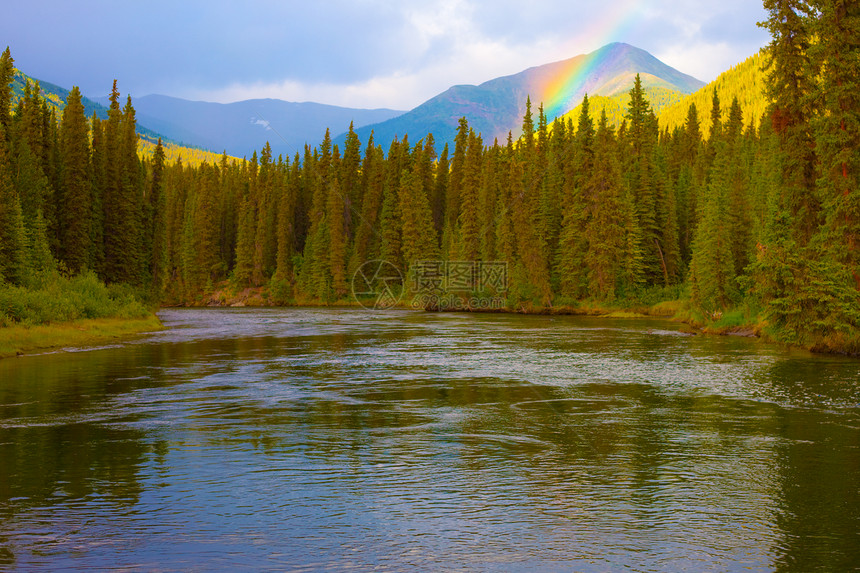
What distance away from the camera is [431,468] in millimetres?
13867

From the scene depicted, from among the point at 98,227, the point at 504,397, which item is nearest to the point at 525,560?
the point at 504,397

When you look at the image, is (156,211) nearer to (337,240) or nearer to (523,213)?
(337,240)

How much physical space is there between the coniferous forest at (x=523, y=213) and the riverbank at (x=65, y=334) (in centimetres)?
123

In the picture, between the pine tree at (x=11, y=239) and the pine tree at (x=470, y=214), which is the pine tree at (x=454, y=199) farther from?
the pine tree at (x=11, y=239)

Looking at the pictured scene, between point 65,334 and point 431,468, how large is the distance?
3308 cm

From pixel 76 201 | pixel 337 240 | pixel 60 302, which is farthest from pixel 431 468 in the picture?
pixel 337 240

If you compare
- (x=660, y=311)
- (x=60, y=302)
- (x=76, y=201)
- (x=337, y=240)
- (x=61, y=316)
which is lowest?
(x=660, y=311)

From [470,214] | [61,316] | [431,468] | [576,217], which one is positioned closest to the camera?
[431,468]

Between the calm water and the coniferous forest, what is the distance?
12561 mm

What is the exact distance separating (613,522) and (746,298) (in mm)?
42493

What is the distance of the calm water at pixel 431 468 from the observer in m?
9.55

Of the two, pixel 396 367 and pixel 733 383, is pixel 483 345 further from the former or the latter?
pixel 733 383

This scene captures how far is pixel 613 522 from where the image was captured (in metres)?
10.6

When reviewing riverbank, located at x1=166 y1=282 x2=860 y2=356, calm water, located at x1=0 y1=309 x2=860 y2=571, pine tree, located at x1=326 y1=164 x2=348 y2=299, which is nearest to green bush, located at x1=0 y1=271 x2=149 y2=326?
calm water, located at x1=0 y1=309 x2=860 y2=571
